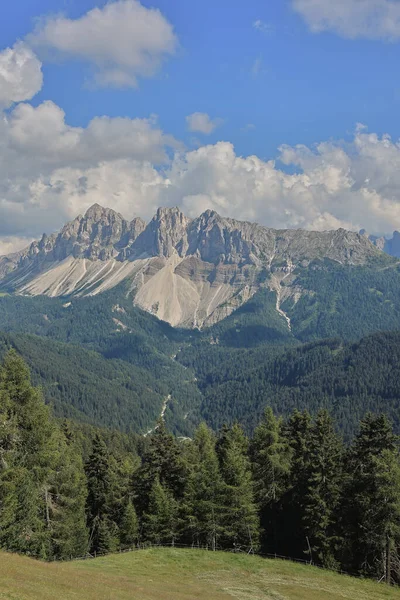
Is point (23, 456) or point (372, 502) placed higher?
point (23, 456)

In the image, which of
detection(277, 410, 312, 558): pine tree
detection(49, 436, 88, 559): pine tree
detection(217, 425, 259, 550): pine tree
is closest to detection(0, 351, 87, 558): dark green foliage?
detection(49, 436, 88, 559): pine tree

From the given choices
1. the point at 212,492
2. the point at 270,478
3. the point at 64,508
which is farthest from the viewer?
the point at 270,478

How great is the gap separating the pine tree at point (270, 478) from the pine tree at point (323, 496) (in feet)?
15.2

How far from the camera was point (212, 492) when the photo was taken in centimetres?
5938

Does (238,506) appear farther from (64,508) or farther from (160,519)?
(64,508)

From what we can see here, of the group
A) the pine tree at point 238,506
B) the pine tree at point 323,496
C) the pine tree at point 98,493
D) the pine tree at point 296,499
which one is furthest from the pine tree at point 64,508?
the pine tree at point 296,499

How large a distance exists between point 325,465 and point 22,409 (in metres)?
33.2

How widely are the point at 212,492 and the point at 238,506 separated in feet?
10.9

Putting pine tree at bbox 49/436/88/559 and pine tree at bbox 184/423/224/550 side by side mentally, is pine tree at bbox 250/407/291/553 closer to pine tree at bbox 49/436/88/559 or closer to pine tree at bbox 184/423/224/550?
pine tree at bbox 184/423/224/550

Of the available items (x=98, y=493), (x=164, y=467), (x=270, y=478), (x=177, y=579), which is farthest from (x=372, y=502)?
(x=98, y=493)

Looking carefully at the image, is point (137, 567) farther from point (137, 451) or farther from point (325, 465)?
point (137, 451)

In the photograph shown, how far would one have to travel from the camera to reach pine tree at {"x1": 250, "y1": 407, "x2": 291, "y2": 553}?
62.6m

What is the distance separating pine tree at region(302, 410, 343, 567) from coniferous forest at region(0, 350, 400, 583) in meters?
0.12

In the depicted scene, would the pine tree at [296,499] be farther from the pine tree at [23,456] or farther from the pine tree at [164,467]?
the pine tree at [23,456]
